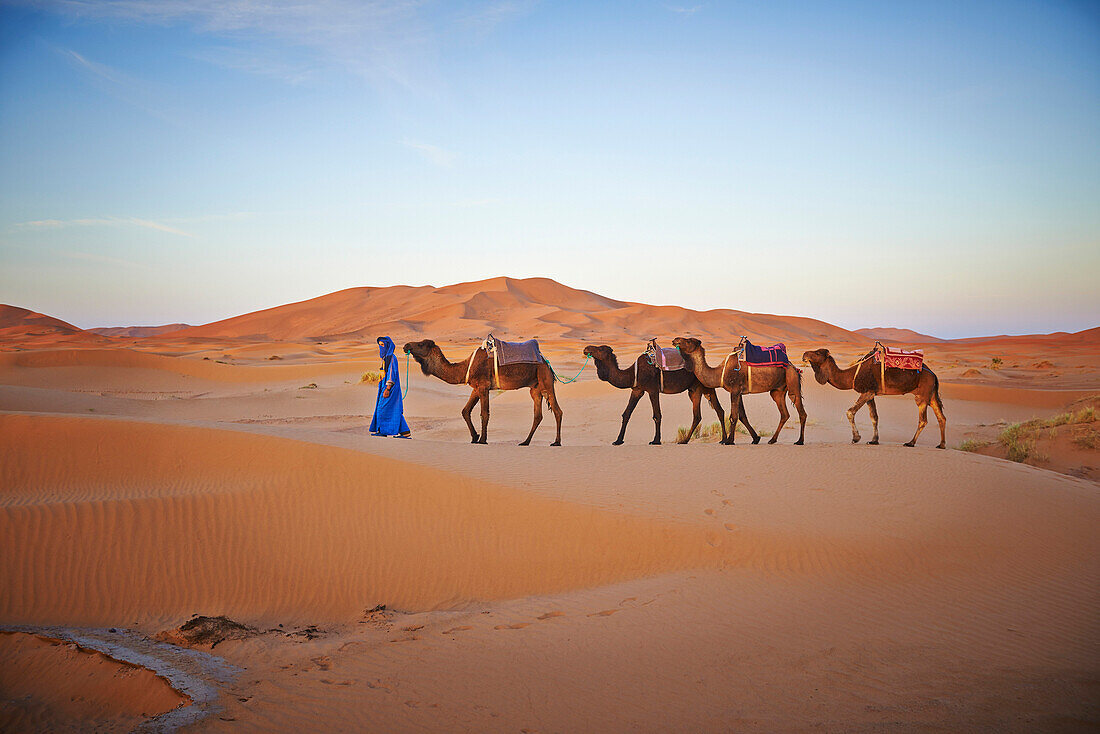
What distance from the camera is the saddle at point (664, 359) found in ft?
40.4

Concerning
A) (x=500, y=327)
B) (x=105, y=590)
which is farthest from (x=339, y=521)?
(x=500, y=327)

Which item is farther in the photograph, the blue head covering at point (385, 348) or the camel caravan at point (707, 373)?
the blue head covering at point (385, 348)

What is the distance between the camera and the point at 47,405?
16.5 metres

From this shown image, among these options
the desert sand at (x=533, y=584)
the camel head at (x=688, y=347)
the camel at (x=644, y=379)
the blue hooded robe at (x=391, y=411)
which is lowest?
the desert sand at (x=533, y=584)

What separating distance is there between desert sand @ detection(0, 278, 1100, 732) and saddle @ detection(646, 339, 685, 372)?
1628mm

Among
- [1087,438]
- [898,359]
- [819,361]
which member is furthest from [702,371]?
[1087,438]

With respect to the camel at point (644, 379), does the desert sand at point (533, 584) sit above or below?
below

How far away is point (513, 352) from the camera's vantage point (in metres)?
11.9

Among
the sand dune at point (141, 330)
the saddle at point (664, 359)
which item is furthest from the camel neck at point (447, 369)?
the sand dune at point (141, 330)

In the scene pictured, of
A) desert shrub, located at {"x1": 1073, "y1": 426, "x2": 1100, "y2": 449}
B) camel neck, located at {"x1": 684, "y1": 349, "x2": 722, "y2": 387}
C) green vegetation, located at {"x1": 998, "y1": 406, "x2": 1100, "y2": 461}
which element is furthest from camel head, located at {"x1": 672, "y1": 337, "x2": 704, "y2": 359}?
desert shrub, located at {"x1": 1073, "y1": 426, "x2": 1100, "y2": 449}

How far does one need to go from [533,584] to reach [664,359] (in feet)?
20.8

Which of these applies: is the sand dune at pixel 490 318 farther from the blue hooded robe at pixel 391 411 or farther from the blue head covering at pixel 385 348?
the blue head covering at pixel 385 348

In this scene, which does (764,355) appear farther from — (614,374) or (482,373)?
(482,373)

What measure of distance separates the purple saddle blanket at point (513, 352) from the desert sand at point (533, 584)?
64.5 inches
